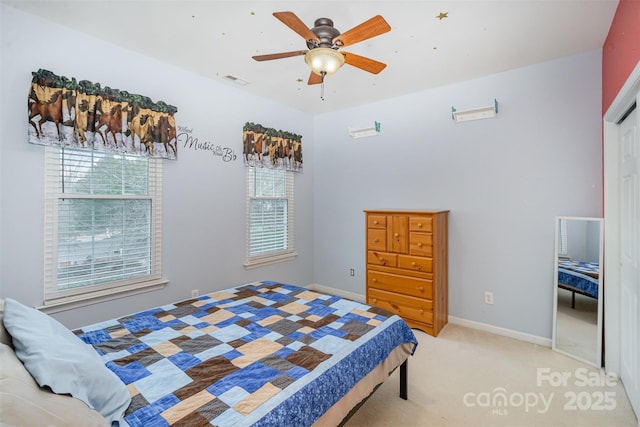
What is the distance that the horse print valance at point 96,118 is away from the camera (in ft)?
7.45

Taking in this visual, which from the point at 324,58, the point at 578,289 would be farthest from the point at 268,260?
the point at 578,289

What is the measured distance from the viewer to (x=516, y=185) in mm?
3102

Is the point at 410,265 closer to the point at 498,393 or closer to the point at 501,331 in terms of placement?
the point at 501,331

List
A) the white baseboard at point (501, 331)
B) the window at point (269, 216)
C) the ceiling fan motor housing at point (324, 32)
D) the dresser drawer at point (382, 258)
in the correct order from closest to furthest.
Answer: the ceiling fan motor housing at point (324, 32) < the white baseboard at point (501, 331) < the dresser drawer at point (382, 258) < the window at point (269, 216)

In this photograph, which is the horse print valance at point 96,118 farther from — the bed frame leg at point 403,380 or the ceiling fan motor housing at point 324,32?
the bed frame leg at point 403,380

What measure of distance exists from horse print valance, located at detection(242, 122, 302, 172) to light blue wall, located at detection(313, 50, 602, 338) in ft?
3.05

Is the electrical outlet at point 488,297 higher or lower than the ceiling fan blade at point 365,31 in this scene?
lower

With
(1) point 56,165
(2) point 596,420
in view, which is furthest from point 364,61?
(2) point 596,420

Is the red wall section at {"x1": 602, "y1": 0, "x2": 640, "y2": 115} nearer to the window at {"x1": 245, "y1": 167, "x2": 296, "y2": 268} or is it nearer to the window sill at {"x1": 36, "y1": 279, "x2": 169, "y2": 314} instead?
the window at {"x1": 245, "y1": 167, "x2": 296, "y2": 268}

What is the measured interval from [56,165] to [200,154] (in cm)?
125

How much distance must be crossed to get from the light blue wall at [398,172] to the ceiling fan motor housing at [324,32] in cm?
176

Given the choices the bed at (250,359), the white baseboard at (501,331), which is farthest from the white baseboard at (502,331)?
the bed at (250,359)

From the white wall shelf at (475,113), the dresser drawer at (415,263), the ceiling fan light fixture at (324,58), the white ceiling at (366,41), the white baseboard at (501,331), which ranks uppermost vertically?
the white ceiling at (366,41)

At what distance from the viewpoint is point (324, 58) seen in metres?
2.00
